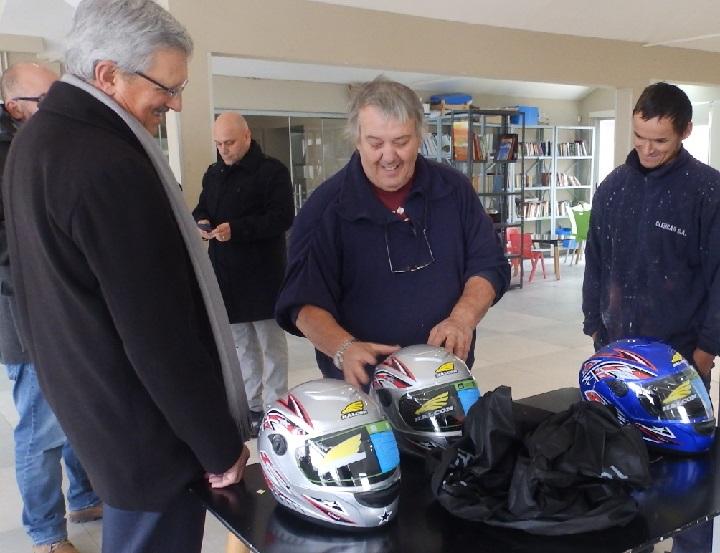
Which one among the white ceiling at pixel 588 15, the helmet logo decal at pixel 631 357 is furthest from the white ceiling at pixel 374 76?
the helmet logo decal at pixel 631 357

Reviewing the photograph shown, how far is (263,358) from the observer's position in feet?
12.2

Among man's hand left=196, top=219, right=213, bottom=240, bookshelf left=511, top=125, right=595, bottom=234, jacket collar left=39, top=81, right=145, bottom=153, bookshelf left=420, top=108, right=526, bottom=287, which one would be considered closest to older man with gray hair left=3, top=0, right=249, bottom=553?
jacket collar left=39, top=81, right=145, bottom=153

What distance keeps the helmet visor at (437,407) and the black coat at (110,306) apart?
362 mm

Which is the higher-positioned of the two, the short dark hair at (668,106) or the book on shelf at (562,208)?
the short dark hair at (668,106)

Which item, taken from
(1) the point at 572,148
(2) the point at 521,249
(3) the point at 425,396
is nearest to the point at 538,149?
(1) the point at 572,148

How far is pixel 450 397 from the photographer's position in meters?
1.36

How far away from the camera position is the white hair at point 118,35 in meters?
1.12

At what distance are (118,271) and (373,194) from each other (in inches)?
30.2

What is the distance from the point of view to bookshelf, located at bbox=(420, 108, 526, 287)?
7.75 metres

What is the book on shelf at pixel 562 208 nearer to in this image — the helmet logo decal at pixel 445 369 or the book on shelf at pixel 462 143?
the book on shelf at pixel 462 143

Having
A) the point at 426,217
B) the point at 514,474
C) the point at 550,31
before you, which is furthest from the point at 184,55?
the point at 550,31

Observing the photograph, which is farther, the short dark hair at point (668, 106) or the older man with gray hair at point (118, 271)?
the short dark hair at point (668, 106)

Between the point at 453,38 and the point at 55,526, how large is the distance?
3692mm

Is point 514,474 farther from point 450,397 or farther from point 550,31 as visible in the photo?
point 550,31
